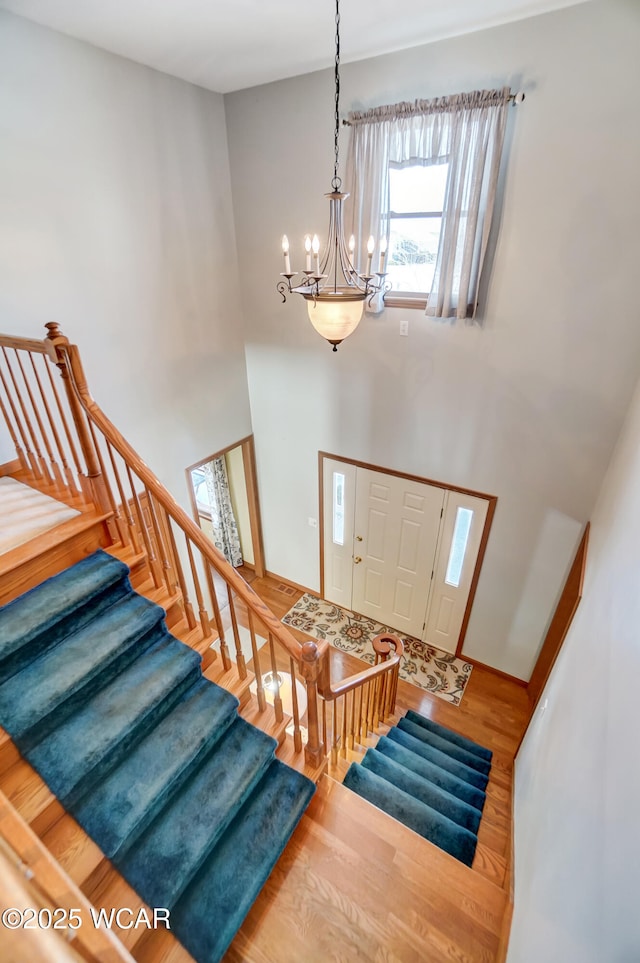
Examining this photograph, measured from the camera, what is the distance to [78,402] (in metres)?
2.23

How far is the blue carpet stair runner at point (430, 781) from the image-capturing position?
247 centimetres

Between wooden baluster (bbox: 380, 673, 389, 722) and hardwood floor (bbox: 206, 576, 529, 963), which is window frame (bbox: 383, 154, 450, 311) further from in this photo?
hardwood floor (bbox: 206, 576, 529, 963)

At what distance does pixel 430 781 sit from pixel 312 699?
4.99ft

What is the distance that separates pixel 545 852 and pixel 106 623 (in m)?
2.27

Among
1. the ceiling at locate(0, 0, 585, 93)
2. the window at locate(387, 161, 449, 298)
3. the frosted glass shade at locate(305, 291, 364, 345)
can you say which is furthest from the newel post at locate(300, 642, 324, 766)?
the ceiling at locate(0, 0, 585, 93)

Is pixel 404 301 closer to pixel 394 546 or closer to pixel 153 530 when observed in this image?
pixel 394 546

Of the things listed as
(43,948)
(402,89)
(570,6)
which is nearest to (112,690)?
(43,948)

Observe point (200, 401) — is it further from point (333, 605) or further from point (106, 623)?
point (333, 605)

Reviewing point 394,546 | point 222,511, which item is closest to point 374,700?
point 394,546

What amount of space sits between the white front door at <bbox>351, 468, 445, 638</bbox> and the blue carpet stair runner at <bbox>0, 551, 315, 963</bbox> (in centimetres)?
251

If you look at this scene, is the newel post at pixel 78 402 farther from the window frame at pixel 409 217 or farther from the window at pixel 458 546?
the window at pixel 458 546

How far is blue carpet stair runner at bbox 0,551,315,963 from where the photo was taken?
5.70 ft

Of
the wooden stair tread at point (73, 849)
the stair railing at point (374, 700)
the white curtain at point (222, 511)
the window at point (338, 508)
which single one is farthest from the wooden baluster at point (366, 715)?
the white curtain at point (222, 511)

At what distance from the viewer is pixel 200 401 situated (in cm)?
422
